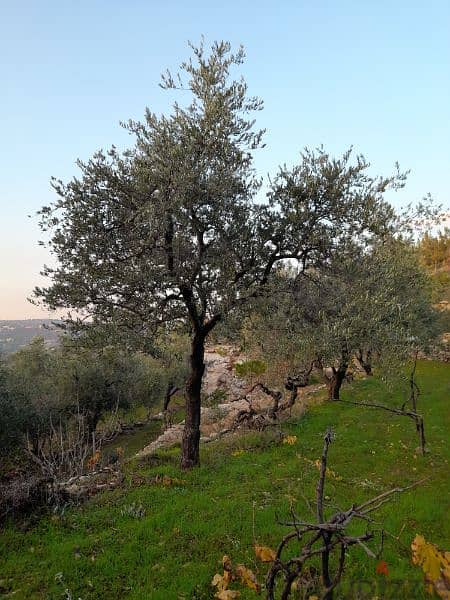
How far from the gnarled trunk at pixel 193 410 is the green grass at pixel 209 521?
650 millimetres

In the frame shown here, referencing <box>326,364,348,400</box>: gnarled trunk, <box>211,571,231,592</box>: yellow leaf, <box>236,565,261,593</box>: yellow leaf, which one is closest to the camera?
<box>236,565,261,593</box>: yellow leaf

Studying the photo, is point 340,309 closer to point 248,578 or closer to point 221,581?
point 248,578

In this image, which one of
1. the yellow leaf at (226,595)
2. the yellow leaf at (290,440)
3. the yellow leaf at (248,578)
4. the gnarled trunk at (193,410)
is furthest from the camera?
the yellow leaf at (290,440)

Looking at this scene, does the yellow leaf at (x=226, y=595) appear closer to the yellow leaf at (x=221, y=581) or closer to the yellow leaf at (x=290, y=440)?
the yellow leaf at (x=221, y=581)

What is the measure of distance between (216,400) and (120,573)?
4056 cm

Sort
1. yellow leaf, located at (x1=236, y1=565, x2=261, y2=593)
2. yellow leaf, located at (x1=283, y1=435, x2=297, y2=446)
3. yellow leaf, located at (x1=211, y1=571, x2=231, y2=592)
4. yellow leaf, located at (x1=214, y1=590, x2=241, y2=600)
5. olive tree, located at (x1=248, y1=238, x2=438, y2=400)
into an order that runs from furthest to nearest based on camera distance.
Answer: yellow leaf, located at (x1=283, y1=435, x2=297, y2=446) < olive tree, located at (x1=248, y1=238, x2=438, y2=400) < yellow leaf, located at (x1=211, y1=571, x2=231, y2=592) < yellow leaf, located at (x1=214, y1=590, x2=241, y2=600) < yellow leaf, located at (x1=236, y1=565, x2=261, y2=593)

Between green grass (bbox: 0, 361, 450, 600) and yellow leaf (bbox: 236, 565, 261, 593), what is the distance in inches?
8.7

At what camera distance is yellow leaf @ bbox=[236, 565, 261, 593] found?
7311 mm

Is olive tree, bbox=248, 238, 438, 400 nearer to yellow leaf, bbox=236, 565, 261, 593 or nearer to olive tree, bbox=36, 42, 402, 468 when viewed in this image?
olive tree, bbox=36, 42, 402, 468

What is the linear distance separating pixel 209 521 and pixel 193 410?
19.4 feet

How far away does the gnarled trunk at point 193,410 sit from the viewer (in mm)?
16578

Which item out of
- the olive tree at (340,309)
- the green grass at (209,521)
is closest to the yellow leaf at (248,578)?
the green grass at (209,521)

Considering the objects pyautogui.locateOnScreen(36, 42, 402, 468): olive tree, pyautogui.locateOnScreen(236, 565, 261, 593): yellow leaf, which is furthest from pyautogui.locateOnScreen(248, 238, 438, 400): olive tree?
pyautogui.locateOnScreen(236, 565, 261, 593): yellow leaf

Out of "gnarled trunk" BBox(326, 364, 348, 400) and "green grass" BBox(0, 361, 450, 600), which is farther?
"gnarled trunk" BBox(326, 364, 348, 400)
